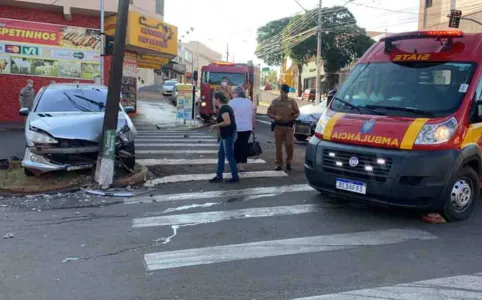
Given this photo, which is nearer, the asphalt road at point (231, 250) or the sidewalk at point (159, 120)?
the asphalt road at point (231, 250)

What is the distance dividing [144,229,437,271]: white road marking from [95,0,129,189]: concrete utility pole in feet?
11.4

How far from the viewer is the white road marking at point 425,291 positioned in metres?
3.82

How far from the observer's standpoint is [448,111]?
5.75m

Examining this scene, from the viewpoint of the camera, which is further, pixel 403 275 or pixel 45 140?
pixel 45 140

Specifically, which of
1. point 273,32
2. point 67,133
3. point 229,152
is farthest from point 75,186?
point 273,32

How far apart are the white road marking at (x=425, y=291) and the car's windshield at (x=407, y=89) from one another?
7.79 feet

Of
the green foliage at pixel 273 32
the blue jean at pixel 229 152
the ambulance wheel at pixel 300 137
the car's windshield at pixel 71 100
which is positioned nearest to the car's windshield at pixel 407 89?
the blue jean at pixel 229 152

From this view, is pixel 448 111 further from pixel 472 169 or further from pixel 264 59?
pixel 264 59

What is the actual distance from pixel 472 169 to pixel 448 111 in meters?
0.88

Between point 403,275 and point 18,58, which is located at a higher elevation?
point 18,58

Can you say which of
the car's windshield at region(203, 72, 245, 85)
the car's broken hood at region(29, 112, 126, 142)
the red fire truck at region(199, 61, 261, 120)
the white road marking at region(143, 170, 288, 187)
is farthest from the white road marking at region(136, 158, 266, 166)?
the car's windshield at region(203, 72, 245, 85)

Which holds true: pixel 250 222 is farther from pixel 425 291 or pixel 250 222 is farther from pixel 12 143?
pixel 12 143

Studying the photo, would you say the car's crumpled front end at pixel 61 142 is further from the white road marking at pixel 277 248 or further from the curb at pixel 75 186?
the white road marking at pixel 277 248

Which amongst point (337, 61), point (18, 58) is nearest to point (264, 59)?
point (337, 61)
